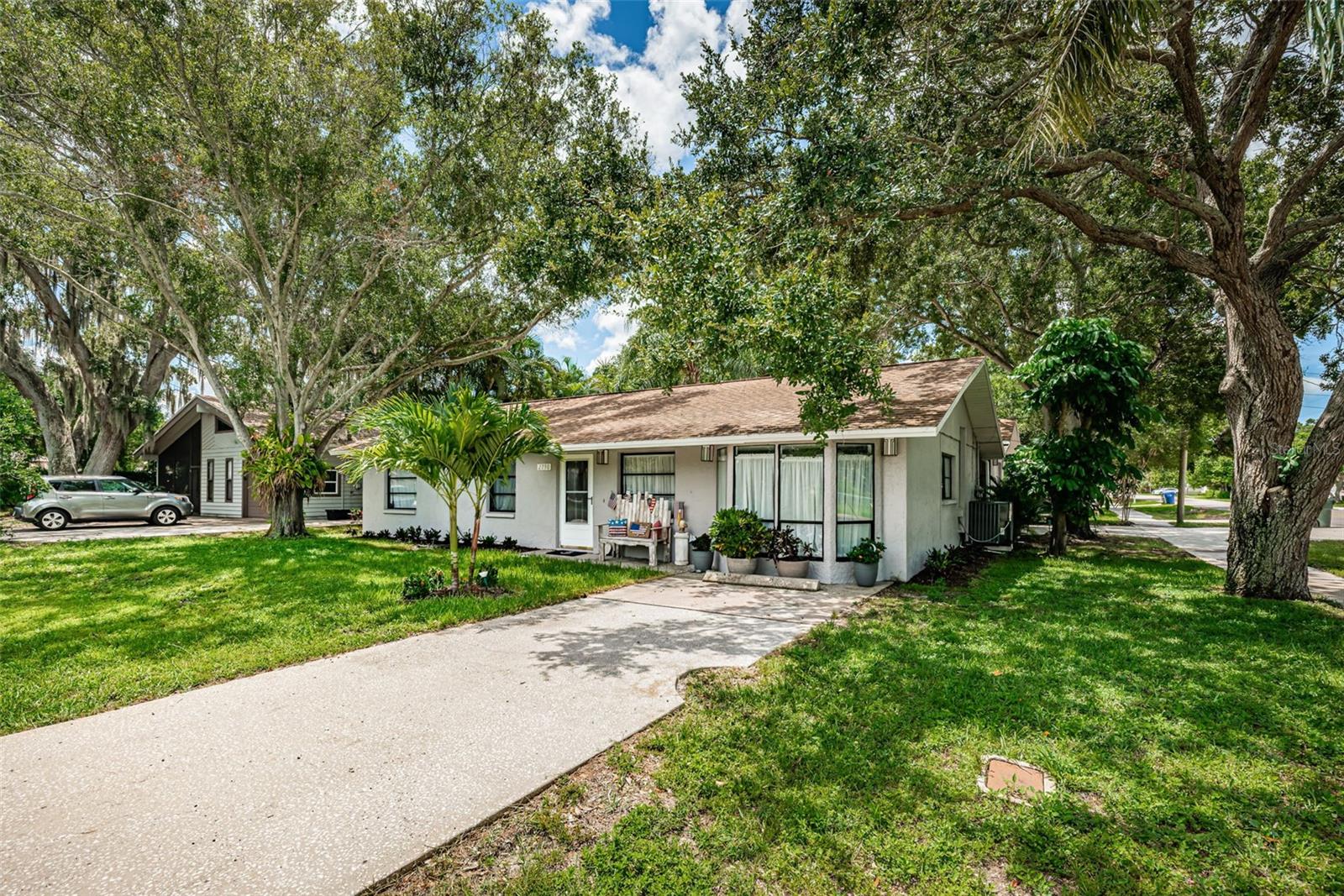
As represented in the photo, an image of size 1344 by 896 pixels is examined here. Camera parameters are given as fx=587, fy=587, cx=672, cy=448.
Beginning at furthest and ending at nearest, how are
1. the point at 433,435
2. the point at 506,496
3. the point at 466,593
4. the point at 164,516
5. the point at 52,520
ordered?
1. the point at 164,516
2. the point at 52,520
3. the point at 506,496
4. the point at 466,593
5. the point at 433,435

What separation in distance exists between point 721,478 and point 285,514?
11.8 m

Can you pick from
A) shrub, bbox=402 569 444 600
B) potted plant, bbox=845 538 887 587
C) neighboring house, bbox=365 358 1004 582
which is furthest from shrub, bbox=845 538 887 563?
shrub, bbox=402 569 444 600

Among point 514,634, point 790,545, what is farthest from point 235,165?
point 790,545

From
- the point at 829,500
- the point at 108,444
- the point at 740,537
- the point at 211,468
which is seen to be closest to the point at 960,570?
the point at 829,500

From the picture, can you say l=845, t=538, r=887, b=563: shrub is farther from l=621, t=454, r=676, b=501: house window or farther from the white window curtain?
l=621, t=454, r=676, b=501: house window

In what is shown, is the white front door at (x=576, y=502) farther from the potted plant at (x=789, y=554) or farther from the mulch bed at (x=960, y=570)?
the mulch bed at (x=960, y=570)

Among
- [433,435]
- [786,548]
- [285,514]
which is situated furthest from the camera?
[285,514]

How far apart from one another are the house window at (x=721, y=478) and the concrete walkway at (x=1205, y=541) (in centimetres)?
836

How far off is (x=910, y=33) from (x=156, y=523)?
79.8 ft

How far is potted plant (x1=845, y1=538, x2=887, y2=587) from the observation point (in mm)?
8945

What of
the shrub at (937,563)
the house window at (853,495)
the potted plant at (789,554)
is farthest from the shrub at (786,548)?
the shrub at (937,563)

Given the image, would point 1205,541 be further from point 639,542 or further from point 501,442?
point 501,442

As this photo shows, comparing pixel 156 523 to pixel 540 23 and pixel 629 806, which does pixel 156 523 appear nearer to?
pixel 540 23

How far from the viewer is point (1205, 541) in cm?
1627
